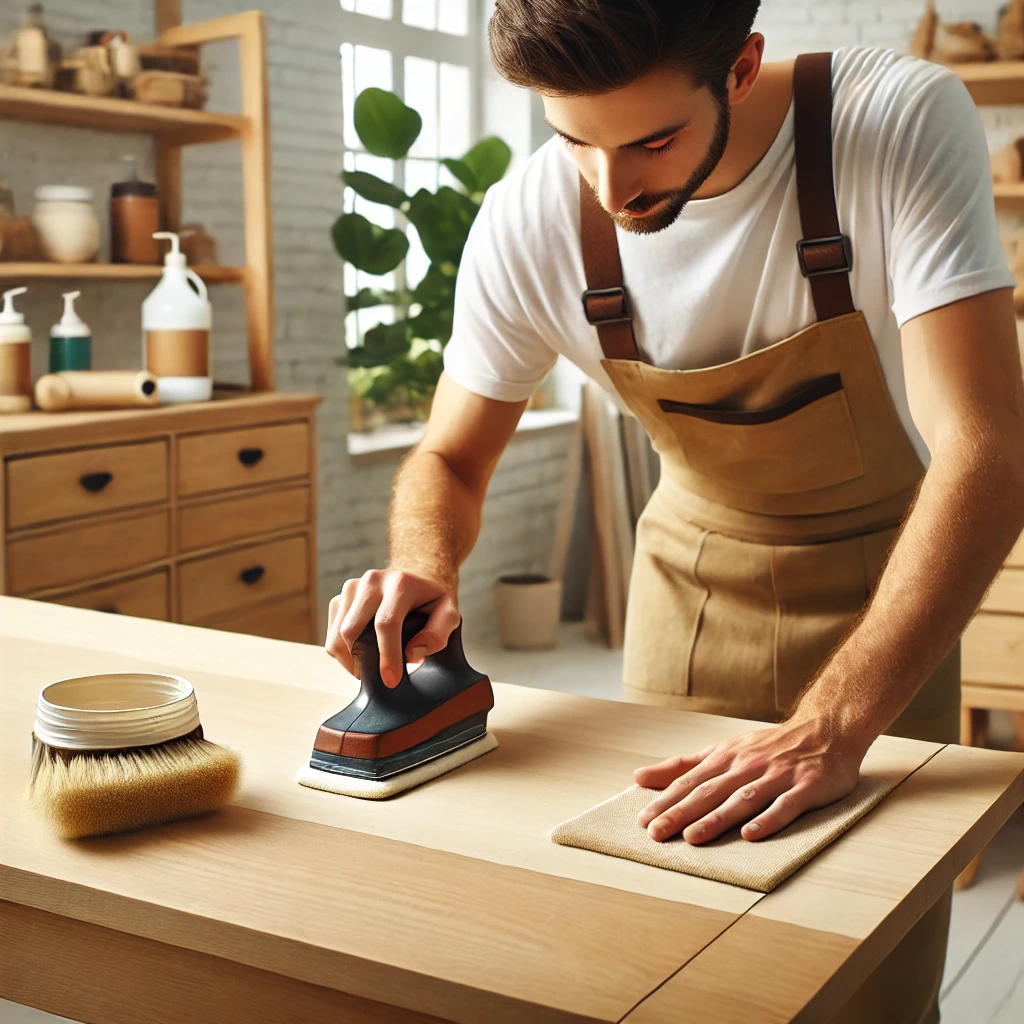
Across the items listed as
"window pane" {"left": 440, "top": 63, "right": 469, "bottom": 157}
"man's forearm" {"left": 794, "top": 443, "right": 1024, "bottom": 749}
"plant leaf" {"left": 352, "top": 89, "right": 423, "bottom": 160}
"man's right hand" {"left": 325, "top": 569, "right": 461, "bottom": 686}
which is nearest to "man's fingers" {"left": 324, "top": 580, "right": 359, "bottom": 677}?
"man's right hand" {"left": 325, "top": 569, "right": 461, "bottom": 686}

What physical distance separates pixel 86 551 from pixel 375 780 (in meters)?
2.29

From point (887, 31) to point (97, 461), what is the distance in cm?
343

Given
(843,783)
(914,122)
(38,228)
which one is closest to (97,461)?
(38,228)

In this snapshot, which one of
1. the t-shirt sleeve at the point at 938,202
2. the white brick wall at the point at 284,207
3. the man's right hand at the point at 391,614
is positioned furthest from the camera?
the white brick wall at the point at 284,207

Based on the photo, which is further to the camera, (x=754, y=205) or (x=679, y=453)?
(x=679, y=453)

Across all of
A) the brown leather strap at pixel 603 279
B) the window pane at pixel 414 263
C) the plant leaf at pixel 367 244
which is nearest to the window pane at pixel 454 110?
the window pane at pixel 414 263

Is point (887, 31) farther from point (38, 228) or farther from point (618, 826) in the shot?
point (618, 826)

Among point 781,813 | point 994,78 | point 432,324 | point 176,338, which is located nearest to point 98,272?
point 176,338

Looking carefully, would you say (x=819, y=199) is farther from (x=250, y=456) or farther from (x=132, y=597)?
(x=250, y=456)

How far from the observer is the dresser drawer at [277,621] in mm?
3791

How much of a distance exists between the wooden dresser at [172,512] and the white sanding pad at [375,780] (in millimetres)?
2072

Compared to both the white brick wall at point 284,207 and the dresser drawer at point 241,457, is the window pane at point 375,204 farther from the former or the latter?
the dresser drawer at point 241,457

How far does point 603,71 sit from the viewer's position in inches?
52.0

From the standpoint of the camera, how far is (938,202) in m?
1.51
